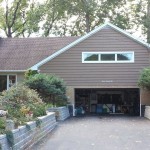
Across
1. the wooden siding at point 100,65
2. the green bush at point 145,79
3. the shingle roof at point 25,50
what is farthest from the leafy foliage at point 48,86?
the green bush at point 145,79

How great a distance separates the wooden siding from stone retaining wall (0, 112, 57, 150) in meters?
13.8

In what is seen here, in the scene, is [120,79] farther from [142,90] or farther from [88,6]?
[88,6]

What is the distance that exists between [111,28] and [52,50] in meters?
5.94

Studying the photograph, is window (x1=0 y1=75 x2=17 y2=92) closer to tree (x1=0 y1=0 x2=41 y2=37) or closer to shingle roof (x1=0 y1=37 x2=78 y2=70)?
shingle roof (x1=0 y1=37 x2=78 y2=70)

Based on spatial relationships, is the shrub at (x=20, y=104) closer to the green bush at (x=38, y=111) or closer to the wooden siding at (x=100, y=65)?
the green bush at (x=38, y=111)

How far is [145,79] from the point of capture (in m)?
27.8

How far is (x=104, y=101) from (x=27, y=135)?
80.4 ft

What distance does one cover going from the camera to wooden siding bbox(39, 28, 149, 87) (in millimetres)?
30031

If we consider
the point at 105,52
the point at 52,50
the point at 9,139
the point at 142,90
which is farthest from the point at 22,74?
the point at 9,139

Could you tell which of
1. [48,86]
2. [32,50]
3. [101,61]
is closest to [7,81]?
[32,50]

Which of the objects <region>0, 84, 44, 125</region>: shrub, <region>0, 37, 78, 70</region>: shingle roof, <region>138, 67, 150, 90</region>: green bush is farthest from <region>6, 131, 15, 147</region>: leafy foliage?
<region>0, 37, 78, 70</region>: shingle roof

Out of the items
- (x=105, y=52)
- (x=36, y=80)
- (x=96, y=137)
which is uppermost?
(x=105, y=52)

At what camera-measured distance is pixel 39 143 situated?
1310 cm

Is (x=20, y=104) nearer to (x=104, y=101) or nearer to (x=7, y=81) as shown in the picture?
(x=7, y=81)
